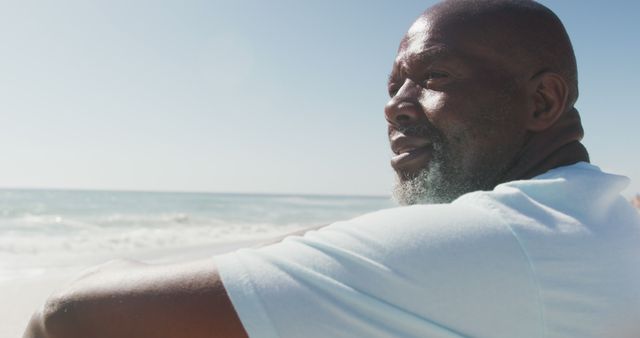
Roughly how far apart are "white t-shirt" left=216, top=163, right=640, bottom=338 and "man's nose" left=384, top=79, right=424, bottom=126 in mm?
512

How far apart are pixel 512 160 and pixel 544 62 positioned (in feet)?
1.01

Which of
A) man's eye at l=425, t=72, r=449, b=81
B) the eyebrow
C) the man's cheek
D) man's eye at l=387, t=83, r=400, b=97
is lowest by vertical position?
the man's cheek

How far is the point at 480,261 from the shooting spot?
1038 mm

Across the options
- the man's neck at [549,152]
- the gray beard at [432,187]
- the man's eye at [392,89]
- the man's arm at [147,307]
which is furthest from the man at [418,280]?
the man's eye at [392,89]

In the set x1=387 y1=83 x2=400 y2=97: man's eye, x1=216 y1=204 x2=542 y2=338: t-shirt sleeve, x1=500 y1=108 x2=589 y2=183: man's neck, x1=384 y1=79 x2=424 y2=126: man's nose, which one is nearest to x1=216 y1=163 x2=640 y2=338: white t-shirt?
x1=216 y1=204 x2=542 y2=338: t-shirt sleeve

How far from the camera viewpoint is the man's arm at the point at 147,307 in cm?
103

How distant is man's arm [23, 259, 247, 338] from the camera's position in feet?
3.37

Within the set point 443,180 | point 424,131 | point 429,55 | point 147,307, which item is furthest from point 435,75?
point 147,307

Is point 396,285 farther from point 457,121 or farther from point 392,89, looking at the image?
point 392,89

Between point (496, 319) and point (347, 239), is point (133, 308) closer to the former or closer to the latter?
point (347, 239)

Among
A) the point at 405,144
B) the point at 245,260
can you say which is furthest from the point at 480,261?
the point at 405,144

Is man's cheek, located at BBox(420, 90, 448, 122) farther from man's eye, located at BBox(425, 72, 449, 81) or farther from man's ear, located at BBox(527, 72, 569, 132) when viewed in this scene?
man's ear, located at BBox(527, 72, 569, 132)

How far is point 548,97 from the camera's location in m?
1.57

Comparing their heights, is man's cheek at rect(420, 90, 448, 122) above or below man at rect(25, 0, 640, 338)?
above
